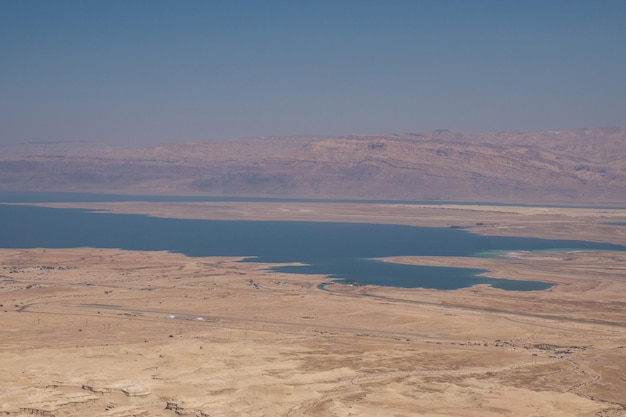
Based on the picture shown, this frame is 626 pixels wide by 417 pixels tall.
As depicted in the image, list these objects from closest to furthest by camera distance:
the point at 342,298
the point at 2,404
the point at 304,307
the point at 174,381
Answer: the point at 2,404
the point at 174,381
the point at 304,307
the point at 342,298

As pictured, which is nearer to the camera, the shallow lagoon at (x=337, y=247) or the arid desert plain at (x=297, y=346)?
the arid desert plain at (x=297, y=346)

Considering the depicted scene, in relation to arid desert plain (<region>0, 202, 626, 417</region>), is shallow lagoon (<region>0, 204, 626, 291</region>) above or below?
below

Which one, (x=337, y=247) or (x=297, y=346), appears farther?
(x=337, y=247)

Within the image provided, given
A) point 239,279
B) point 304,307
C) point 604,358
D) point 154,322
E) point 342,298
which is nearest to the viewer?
point 604,358

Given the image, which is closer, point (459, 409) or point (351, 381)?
point (459, 409)

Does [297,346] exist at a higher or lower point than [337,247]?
higher

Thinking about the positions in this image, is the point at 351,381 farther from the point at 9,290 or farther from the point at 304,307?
the point at 9,290

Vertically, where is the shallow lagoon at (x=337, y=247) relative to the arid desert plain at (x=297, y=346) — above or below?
below

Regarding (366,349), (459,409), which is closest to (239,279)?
(366,349)
